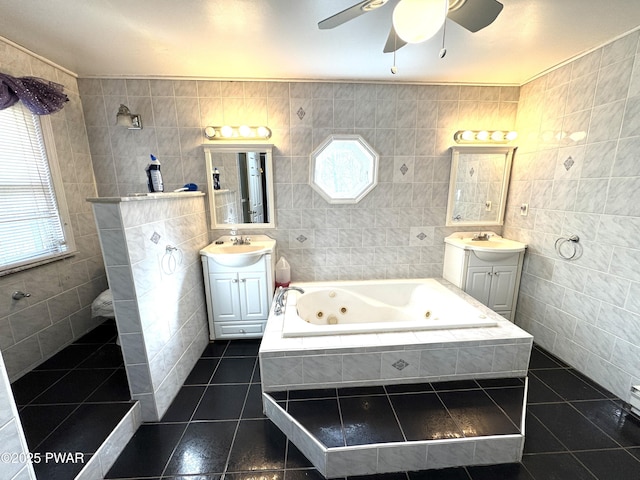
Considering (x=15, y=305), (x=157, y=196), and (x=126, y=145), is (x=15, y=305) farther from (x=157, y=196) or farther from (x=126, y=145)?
(x=126, y=145)

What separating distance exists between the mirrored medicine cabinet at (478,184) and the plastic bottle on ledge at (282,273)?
1.82 meters

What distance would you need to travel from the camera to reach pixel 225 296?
2.40m

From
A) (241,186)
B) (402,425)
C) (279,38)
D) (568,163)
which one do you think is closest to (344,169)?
(241,186)

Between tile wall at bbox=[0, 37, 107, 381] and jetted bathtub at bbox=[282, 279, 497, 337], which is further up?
tile wall at bbox=[0, 37, 107, 381]

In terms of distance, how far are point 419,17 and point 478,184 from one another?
210 cm

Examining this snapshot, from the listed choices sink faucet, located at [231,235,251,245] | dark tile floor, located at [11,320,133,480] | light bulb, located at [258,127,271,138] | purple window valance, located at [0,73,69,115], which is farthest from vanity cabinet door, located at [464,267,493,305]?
purple window valance, located at [0,73,69,115]

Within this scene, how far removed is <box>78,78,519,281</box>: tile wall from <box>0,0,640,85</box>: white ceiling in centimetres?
16

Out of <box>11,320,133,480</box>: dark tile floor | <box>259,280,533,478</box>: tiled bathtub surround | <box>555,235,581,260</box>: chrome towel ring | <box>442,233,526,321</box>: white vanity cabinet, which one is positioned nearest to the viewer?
<box>11,320,133,480</box>: dark tile floor

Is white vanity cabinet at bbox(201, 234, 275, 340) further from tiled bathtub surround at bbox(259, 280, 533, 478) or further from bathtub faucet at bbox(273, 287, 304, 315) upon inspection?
tiled bathtub surround at bbox(259, 280, 533, 478)

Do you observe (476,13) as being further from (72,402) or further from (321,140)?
(72,402)

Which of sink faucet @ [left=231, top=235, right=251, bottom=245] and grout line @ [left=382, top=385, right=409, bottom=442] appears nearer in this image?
grout line @ [left=382, top=385, right=409, bottom=442]

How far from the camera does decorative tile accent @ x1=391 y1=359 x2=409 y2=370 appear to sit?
1.77 metres

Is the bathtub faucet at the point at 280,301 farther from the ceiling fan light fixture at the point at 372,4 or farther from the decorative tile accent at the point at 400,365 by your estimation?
the ceiling fan light fixture at the point at 372,4

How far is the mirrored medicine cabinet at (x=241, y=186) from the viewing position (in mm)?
2526
